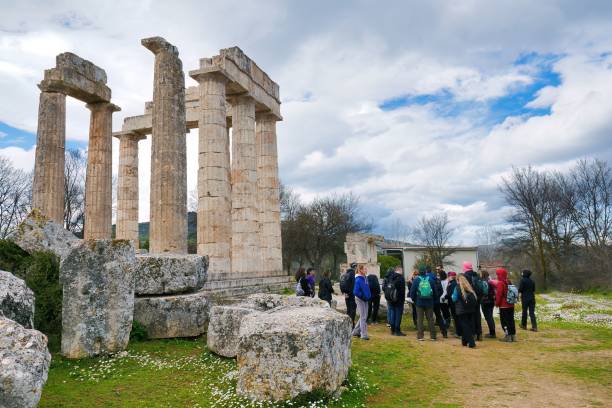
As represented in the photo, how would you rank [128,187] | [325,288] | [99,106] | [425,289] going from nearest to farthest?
[425,289], [325,288], [99,106], [128,187]

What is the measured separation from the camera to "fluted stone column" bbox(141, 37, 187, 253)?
14.7 metres

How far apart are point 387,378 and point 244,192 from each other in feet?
48.5

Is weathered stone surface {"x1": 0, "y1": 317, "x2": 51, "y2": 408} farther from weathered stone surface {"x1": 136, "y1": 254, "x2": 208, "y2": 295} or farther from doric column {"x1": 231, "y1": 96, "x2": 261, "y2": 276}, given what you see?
doric column {"x1": 231, "y1": 96, "x2": 261, "y2": 276}

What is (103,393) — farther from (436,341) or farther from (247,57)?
(247,57)

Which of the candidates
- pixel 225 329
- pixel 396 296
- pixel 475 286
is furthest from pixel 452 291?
pixel 225 329

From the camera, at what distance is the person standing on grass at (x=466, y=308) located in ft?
31.7

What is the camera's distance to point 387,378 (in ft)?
22.5

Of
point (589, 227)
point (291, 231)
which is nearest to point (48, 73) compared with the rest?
point (291, 231)

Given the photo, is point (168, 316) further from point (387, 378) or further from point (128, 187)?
point (128, 187)

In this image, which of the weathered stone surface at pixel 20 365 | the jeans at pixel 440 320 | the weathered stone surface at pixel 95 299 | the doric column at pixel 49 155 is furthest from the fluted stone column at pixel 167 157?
the weathered stone surface at pixel 20 365

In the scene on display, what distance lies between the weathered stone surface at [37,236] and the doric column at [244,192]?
39.6 ft

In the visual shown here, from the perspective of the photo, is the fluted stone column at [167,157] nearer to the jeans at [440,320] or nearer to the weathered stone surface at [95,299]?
the weathered stone surface at [95,299]

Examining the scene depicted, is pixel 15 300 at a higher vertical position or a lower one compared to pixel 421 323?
higher

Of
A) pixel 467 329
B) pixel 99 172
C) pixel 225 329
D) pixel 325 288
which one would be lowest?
pixel 467 329
